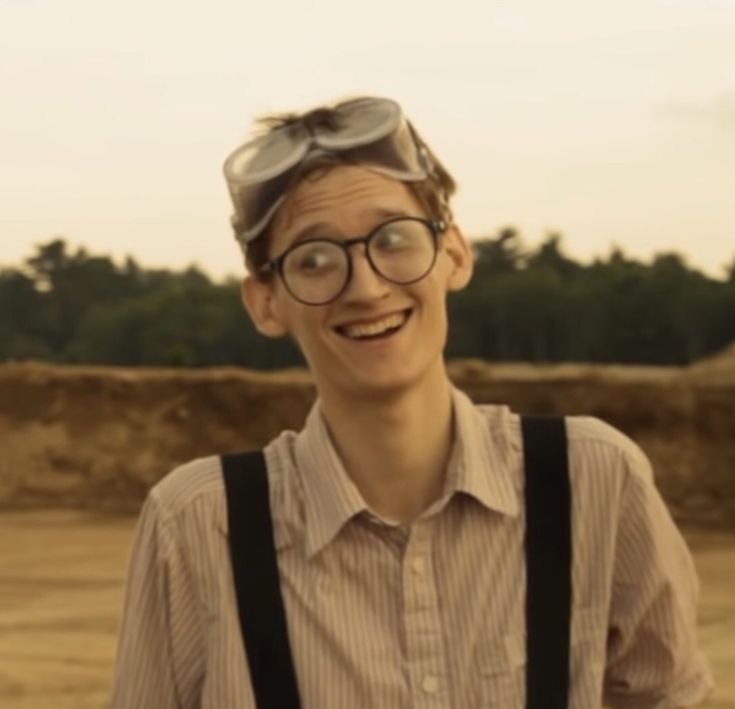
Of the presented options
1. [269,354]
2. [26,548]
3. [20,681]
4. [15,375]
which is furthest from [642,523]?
[269,354]

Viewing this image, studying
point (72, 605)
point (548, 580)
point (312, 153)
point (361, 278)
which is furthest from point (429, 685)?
point (72, 605)

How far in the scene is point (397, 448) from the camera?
79.2 inches

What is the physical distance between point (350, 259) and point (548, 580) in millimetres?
354

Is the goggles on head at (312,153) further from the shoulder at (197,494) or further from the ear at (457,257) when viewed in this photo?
the shoulder at (197,494)

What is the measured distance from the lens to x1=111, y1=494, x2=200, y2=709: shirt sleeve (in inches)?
78.9

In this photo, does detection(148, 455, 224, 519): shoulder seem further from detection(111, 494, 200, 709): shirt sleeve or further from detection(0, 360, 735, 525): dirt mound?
detection(0, 360, 735, 525): dirt mound

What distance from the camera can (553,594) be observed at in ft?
6.36

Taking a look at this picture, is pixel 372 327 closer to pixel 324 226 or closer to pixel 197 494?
pixel 324 226

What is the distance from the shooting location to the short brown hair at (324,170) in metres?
2.00

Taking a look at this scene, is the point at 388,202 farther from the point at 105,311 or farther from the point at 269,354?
the point at 105,311

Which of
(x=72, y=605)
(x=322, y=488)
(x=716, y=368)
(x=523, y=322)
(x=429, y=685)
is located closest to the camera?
(x=429, y=685)

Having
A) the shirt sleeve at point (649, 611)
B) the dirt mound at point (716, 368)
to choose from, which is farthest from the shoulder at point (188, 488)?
the dirt mound at point (716, 368)

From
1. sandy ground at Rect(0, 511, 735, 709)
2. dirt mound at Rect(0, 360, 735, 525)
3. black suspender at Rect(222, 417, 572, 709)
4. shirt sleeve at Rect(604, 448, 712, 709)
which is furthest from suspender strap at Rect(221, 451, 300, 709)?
dirt mound at Rect(0, 360, 735, 525)

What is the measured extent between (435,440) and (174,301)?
1706cm
